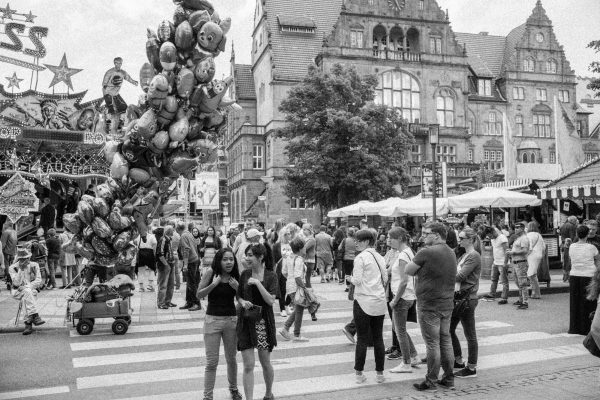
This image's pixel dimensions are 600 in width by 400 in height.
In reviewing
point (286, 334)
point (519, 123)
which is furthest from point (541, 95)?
point (286, 334)

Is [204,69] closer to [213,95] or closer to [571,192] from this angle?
[213,95]

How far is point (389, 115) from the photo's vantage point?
114 ft

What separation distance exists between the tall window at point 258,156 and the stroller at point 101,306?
4239 cm

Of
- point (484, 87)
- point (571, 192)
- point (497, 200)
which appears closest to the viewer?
point (571, 192)

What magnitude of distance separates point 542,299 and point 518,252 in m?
1.78

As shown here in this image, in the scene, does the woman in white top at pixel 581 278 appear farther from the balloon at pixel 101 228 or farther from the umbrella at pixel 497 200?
the umbrella at pixel 497 200

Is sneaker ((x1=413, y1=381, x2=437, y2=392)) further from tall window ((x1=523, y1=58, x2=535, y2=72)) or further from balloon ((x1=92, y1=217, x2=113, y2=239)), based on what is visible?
tall window ((x1=523, y1=58, x2=535, y2=72))

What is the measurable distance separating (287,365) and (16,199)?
46.6 feet

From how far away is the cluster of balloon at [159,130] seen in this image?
35.7 ft

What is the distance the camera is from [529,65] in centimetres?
5747

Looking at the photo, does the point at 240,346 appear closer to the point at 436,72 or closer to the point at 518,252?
the point at 518,252

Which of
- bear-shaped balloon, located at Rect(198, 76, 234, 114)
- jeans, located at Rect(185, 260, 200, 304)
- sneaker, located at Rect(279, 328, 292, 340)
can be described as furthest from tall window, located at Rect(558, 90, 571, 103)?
sneaker, located at Rect(279, 328, 292, 340)

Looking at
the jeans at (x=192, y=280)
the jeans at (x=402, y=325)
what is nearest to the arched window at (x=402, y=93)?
the jeans at (x=192, y=280)

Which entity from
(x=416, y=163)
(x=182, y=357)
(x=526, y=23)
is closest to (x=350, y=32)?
(x=416, y=163)
